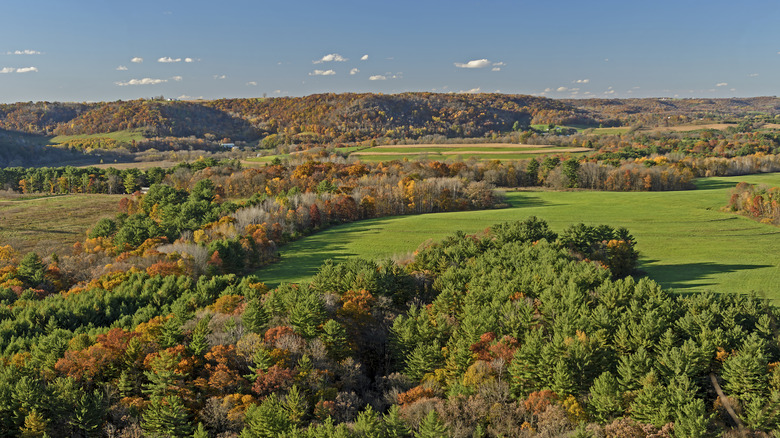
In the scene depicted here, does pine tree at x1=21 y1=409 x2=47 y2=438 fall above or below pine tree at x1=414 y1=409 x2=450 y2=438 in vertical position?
below

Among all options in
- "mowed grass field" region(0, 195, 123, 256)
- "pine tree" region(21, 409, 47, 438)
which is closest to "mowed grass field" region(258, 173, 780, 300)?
"pine tree" region(21, 409, 47, 438)

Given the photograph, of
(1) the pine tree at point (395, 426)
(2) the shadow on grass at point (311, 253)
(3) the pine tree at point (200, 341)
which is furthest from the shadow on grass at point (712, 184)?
(3) the pine tree at point (200, 341)

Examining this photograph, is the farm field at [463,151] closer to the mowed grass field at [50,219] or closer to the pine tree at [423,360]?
the mowed grass field at [50,219]

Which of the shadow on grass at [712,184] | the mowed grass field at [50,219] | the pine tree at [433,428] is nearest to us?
the pine tree at [433,428]

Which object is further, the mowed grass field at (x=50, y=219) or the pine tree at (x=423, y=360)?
the mowed grass field at (x=50, y=219)

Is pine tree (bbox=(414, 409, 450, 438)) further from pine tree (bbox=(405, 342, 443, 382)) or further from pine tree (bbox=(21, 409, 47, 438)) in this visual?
pine tree (bbox=(21, 409, 47, 438))

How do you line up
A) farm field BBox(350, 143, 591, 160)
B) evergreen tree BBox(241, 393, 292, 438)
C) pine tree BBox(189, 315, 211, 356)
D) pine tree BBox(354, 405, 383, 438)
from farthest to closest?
1. farm field BBox(350, 143, 591, 160)
2. pine tree BBox(189, 315, 211, 356)
3. evergreen tree BBox(241, 393, 292, 438)
4. pine tree BBox(354, 405, 383, 438)

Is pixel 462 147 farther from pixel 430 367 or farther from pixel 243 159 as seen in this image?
pixel 430 367
